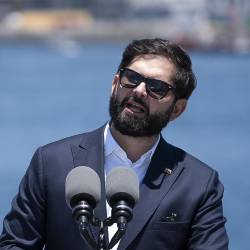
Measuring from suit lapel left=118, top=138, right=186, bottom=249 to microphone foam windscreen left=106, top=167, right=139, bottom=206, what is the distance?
13.3 inches

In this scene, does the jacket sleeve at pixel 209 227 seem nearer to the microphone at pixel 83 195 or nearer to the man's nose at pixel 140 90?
the man's nose at pixel 140 90

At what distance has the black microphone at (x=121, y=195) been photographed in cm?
376

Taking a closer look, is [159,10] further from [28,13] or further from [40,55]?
[40,55]

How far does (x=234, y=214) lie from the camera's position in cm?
2220

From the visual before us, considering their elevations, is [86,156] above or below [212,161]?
above

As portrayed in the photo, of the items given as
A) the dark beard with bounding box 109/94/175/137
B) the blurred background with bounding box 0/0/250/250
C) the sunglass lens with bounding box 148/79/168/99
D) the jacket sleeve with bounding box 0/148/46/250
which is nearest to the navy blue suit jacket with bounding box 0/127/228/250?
the jacket sleeve with bounding box 0/148/46/250

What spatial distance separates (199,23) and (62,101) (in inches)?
2486

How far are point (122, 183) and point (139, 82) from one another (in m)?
0.53

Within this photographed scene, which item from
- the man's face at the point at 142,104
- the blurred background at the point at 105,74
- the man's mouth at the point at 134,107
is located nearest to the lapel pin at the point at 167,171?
the man's face at the point at 142,104

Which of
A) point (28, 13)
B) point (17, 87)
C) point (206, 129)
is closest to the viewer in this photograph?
point (206, 129)

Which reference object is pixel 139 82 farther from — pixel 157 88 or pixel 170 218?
pixel 170 218

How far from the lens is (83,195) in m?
3.80

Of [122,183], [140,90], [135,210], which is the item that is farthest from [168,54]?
[122,183]

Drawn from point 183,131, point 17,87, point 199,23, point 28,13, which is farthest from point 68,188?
point 28,13
